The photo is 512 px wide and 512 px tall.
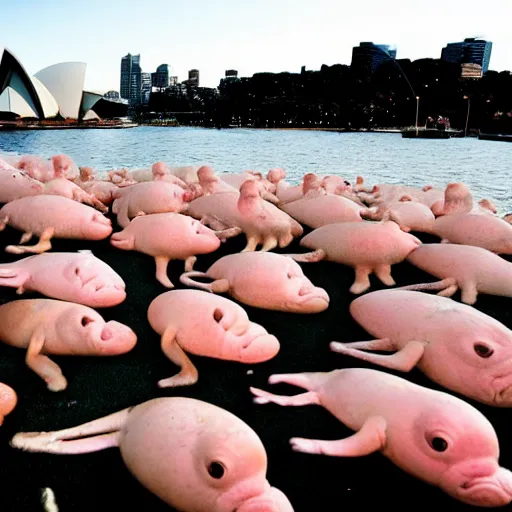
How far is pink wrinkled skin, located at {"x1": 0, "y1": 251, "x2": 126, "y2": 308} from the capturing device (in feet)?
11.0

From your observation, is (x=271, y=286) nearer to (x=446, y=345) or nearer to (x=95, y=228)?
(x=446, y=345)

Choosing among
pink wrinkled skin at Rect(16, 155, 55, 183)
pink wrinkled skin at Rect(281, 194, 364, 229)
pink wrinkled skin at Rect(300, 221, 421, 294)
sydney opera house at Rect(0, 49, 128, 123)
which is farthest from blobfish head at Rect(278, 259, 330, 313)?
sydney opera house at Rect(0, 49, 128, 123)

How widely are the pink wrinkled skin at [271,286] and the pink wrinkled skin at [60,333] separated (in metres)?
0.91

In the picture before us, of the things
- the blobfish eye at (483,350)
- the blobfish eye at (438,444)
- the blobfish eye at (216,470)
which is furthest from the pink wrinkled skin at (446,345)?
the blobfish eye at (216,470)

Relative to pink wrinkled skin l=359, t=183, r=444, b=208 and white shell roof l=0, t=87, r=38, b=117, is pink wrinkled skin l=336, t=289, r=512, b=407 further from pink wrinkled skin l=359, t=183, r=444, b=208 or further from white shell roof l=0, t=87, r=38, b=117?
white shell roof l=0, t=87, r=38, b=117

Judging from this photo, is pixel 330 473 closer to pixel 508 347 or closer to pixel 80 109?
pixel 508 347

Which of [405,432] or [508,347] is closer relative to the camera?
[405,432]

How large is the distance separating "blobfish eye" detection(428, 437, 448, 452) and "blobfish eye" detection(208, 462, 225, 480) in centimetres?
89

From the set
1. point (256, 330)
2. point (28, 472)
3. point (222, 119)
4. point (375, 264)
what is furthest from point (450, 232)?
point (222, 119)

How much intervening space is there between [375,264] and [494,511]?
2.55 meters

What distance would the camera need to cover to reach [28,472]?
2045 mm

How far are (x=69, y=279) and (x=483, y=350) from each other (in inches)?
105

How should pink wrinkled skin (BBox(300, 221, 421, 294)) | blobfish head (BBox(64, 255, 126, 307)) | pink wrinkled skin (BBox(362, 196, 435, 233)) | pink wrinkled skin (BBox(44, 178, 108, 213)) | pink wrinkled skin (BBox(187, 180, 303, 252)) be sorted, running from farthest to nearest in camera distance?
pink wrinkled skin (BBox(44, 178, 108, 213)), pink wrinkled skin (BBox(362, 196, 435, 233)), pink wrinkled skin (BBox(187, 180, 303, 252)), pink wrinkled skin (BBox(300, 221, 421, 294)), blobfish head (BBox(64, 255, 126, 307))

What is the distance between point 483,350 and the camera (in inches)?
100
